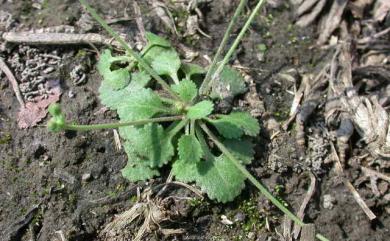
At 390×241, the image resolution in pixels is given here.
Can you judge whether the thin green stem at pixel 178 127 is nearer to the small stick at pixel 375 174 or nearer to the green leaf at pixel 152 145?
the green leaf at pixel 152 145

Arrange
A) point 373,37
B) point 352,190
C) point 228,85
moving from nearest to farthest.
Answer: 1. point 352,190
2. point 228,85
3. point 373,37

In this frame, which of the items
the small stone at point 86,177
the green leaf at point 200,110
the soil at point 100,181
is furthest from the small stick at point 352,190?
the small stone at point 86,177

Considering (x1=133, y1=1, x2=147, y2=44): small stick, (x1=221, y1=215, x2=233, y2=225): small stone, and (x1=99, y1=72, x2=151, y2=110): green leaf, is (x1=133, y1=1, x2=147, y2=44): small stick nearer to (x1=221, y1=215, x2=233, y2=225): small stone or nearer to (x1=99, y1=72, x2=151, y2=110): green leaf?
(x1=99, y1=72, x2=151, y2=110): green leaf

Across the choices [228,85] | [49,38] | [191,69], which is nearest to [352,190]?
[228,85]

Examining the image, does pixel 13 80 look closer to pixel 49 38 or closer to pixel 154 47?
pixel 49 38

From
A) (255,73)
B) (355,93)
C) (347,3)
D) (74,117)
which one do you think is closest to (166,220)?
(74,117)
